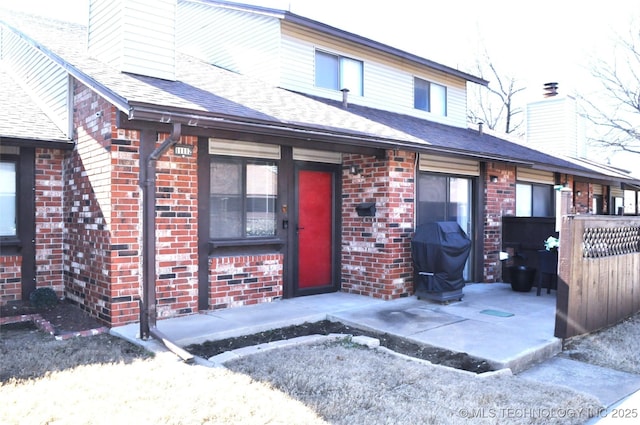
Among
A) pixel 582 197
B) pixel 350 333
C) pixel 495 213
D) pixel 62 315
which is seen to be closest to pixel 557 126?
pixel 582 197

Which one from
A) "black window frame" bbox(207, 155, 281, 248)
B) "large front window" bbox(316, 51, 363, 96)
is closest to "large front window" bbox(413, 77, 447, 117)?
"large front window" bbox(316, 51, 363, 96)

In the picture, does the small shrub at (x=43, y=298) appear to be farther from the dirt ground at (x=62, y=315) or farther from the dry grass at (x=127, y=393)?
the dry grass at (x=127, y=393)

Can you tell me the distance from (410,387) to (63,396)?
264 cm

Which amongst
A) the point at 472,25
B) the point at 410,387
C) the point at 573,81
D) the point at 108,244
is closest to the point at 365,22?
the point at 472,25

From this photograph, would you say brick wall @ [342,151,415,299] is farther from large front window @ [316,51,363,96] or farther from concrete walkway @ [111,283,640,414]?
large front window @ [316,51,363,96]

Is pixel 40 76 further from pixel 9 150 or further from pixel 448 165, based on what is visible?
pixel 448 165

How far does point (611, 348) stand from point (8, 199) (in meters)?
7.65

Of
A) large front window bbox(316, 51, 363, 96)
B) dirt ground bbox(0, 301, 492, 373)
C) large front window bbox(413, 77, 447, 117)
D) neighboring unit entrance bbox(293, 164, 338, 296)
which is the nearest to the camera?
dirt ground bbox(0, 301, 492, 373)

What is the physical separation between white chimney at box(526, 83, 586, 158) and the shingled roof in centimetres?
Result: 624

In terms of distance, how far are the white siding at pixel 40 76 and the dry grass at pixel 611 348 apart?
6.97 metres

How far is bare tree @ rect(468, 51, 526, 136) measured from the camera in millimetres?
27516

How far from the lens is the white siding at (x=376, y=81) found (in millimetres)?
9312

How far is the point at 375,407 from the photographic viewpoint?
363 cm

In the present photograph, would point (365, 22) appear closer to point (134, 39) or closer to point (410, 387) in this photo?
point (134, 39)
